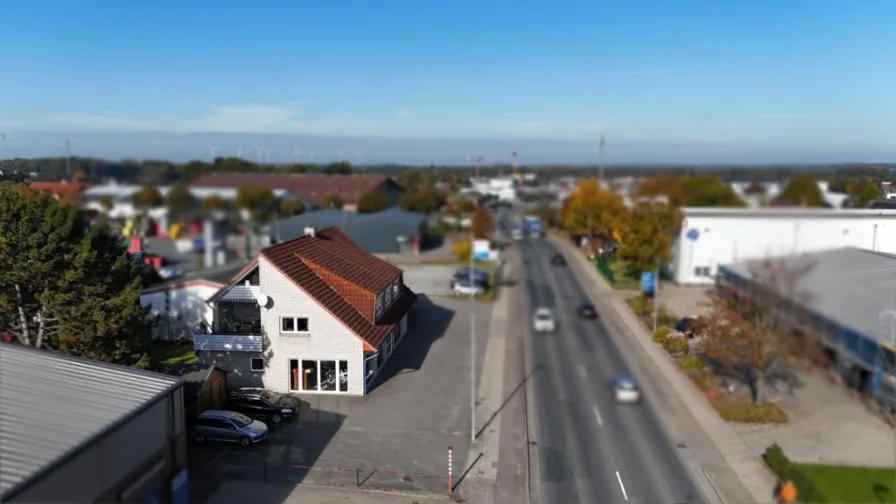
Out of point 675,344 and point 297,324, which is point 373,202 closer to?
point 297,324

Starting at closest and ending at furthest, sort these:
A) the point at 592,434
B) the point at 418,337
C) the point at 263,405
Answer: the point at 592,434 < the point at 263,405 < the point at 418,337

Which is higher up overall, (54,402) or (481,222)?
(481,222)

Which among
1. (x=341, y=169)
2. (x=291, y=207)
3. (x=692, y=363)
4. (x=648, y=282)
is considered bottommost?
(x=692, y=363)

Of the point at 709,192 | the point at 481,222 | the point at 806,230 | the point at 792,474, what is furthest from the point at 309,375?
the point at 481,222

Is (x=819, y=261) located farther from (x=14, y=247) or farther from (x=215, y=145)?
(x=14, y=247)

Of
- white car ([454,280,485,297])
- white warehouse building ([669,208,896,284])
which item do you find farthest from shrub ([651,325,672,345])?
white car ([454,280,485,297])

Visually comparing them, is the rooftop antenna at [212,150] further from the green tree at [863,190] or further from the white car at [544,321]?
the white car at [544,321]

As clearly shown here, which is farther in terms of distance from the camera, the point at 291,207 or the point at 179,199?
the point at 291,207
